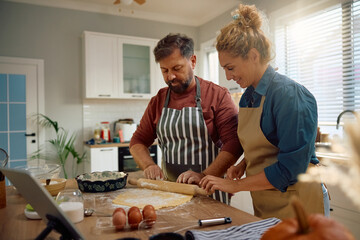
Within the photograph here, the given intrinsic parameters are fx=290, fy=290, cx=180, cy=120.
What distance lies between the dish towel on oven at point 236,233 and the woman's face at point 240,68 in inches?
25.5

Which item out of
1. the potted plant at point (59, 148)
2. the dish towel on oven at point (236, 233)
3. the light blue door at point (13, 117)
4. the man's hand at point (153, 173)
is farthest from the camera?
the potted plant at point (59, 148)

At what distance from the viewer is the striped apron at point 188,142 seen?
1692 millimetres

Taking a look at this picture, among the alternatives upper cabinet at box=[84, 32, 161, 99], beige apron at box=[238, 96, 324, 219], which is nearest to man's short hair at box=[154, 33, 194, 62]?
beige apron at box=[238, 96, 324, 219]

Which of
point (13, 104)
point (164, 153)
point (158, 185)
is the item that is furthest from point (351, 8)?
point (13, 104)

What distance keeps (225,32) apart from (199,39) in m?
4.24

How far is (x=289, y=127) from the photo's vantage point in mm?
1088

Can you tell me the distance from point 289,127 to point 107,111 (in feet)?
12.7

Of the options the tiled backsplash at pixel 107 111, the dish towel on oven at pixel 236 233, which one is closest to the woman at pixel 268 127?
the dish towel on oven at pixel 236 233

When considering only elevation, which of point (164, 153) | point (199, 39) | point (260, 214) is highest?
point (199, 39)

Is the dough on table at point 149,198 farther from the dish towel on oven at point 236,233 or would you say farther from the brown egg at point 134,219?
the dish towel on oven at point 236,233

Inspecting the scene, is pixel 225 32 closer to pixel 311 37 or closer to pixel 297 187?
pixel 297 187

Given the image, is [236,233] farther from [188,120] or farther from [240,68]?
[188,120]

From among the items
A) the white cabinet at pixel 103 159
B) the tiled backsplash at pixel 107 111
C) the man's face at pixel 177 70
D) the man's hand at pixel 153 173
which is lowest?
the white cabinet at pixel 103 159

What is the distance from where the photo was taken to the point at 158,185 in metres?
1.45
